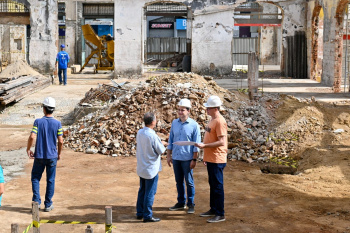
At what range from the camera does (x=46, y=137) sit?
7.98 metres

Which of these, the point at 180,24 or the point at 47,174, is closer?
the point at 47,174

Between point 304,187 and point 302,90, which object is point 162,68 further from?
point 304,187

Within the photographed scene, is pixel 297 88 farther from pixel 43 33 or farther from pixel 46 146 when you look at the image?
pixel 46 146

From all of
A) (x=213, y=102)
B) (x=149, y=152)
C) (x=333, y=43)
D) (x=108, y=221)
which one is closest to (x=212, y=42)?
(x=333, y=43)

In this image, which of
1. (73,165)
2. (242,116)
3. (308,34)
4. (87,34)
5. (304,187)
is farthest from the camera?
(87,34)

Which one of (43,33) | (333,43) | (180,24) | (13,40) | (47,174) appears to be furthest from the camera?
(180,24)

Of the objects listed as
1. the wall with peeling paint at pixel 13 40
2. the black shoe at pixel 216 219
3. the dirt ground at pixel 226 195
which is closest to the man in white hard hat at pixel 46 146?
the dirt ground at pixel 226 195

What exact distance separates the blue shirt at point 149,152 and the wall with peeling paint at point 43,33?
70.1 ft

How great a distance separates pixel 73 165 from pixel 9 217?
3.79 m

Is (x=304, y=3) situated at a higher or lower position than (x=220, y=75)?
higher

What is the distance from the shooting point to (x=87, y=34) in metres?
29.3

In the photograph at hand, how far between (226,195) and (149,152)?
7.77 ft

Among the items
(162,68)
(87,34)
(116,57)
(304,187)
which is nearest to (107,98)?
(304,187)

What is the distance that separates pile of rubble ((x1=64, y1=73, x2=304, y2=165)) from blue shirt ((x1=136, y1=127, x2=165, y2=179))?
4.88 m
